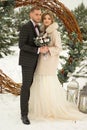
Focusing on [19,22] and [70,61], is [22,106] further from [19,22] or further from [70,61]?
[19,22]

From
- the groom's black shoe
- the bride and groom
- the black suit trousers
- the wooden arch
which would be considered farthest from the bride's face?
the wooden arch

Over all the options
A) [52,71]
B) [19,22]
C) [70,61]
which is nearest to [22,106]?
[52,71]

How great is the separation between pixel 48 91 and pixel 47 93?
36 millimetres

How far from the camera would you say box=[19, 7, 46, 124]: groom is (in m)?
5.64

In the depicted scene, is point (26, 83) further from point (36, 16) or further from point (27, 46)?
point (36, 16)

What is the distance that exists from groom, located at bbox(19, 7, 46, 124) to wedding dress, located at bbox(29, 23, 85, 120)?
0.26 meters

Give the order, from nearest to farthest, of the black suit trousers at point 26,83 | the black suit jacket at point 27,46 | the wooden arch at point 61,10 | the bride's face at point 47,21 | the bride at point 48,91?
the black suit jacket at point 27,46
the black suit trousers at point 26,83
the bride's face at point 47,21
the bride at point 48,91
the wooden arch at point 61,10

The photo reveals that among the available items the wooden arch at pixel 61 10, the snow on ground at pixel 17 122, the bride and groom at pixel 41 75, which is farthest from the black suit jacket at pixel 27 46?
the wooden arch at pixel 61 10

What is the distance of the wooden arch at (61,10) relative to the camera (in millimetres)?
7605

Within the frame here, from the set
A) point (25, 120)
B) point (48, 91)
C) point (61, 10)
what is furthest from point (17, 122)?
point (61, 10)

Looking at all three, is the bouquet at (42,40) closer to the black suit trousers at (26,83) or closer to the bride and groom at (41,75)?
the bride and groom at (41,75)

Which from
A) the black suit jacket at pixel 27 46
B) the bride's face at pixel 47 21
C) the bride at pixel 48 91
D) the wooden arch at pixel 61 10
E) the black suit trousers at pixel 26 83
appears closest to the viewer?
the black suit jacket at pixel 27 46

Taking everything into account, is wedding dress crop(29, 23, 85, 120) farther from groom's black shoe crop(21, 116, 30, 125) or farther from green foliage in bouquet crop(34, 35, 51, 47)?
groom's black shoe crop(21, 116, 30, 125)

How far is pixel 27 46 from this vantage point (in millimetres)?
5590
